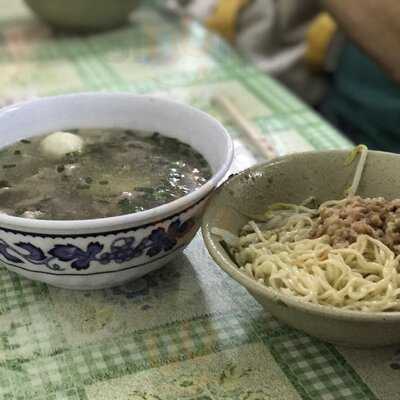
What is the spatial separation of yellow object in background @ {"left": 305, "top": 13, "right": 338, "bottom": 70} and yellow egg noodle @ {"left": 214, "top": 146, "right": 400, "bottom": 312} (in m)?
1.56

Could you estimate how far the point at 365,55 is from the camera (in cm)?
222

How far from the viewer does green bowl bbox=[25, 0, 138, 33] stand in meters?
2.15

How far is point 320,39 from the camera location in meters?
2.49

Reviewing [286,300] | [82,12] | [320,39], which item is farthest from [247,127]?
[320,39]

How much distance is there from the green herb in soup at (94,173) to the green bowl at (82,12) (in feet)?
3.51

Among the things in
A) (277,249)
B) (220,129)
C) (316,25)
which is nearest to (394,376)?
(277,249)

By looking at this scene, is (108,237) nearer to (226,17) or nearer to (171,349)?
(171,349)

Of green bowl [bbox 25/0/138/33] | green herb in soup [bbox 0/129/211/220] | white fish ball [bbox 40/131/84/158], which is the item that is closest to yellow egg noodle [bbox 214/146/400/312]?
green herb in soup [bbox 0/129/211/220]

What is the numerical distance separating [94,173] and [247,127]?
0.55 meters

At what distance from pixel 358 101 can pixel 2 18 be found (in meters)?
1.30

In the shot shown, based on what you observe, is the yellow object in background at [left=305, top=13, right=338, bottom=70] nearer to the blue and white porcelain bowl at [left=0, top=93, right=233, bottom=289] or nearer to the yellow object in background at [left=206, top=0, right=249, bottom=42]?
the yellow object in background at [left=206, top=0, right=249, bottom=42]

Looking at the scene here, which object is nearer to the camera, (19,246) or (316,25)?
(19,246)

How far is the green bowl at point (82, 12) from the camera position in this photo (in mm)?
2152

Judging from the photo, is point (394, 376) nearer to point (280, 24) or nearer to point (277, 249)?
point (277, 249)
